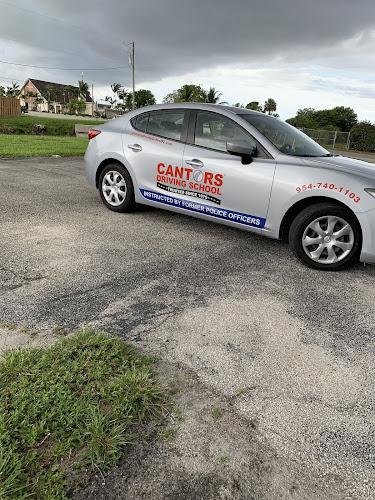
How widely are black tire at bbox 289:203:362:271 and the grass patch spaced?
2423 millimetres

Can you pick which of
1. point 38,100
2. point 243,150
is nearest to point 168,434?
point 243,150

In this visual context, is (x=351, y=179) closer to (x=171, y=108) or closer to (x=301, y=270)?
(x=301, y=270)

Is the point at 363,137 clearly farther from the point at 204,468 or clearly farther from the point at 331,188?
the point at 204,468

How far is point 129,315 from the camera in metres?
2.98

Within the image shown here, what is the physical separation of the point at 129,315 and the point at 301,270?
83.1 inches

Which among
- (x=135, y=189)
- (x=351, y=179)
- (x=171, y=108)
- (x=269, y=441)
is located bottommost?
(x=269, y=441)

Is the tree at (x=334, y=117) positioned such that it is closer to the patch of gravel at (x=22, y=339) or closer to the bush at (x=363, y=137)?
the bush at (x=363, y=137)

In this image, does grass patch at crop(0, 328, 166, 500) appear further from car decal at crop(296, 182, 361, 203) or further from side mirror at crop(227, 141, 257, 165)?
side mirror at crop(227, 141, 257, 165)

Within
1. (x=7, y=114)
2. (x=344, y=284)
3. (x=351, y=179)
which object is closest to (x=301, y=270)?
(x=344, y=284)

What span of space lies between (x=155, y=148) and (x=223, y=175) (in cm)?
117

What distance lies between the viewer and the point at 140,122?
5.49 m

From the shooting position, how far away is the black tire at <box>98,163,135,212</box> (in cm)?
552

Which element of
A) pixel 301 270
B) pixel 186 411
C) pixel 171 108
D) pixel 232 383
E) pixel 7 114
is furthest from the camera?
pixel 7 114

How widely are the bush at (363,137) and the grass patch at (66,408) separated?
31364mm
